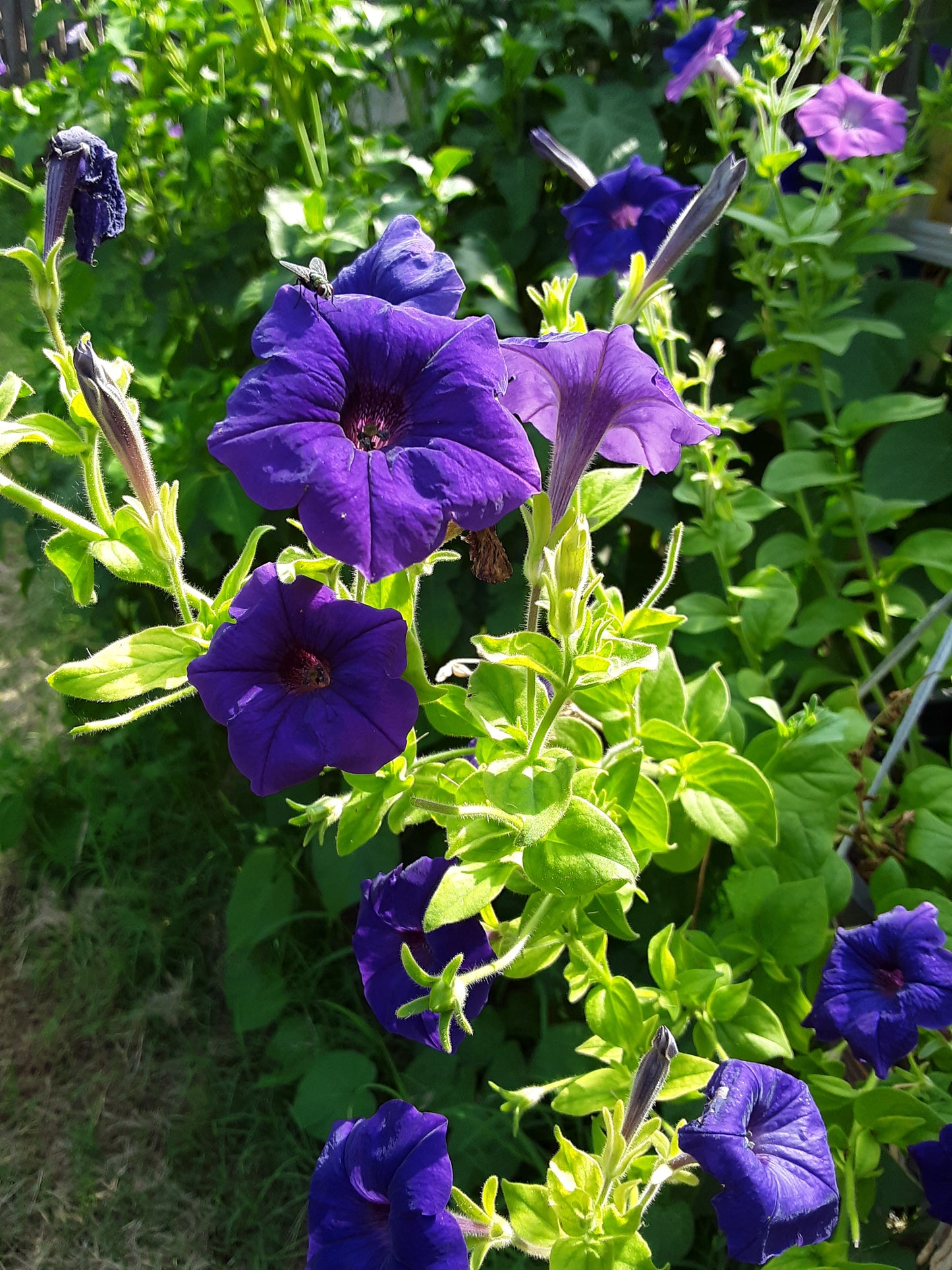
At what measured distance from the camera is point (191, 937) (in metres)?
2.24

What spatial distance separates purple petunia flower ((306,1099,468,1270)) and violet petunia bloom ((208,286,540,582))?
592 millimetres

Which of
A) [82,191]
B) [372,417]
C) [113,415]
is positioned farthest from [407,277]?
[82,191]

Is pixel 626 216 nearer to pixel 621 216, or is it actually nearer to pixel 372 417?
pixel 621 216

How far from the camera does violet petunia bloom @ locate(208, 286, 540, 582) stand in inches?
23.5

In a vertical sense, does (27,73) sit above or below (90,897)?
above

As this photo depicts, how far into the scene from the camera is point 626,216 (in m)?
1.43

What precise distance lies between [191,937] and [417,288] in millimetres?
1912

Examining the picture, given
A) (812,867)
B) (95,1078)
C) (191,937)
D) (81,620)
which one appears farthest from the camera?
(81,620)

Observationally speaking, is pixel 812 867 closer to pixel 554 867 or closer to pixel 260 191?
pixel 554 867

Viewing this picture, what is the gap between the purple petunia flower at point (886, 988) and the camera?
0.99 meters

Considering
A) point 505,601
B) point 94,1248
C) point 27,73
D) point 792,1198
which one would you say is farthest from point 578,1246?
point 27,73

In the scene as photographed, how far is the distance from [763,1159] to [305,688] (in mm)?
595

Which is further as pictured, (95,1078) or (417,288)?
(95,1078)

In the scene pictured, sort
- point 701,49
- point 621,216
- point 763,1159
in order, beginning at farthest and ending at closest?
1. point 701,49
2. point 621,216
3. point 763,1159
